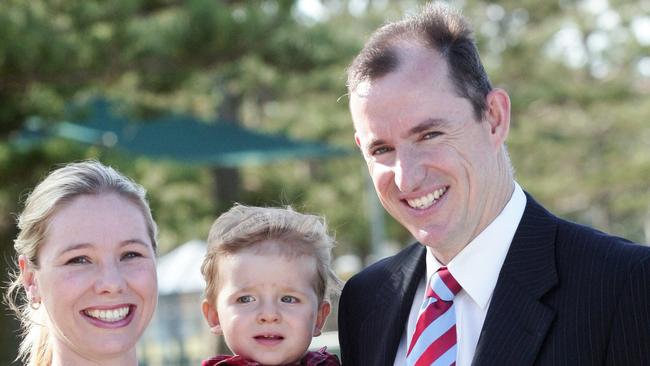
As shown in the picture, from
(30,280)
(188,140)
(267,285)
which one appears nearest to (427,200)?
(267,285)

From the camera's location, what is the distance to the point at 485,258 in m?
2.75

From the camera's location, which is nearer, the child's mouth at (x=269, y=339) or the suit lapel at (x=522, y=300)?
the suit lapel at (x=522, y=300)

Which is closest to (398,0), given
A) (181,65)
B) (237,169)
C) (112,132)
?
(237,169)

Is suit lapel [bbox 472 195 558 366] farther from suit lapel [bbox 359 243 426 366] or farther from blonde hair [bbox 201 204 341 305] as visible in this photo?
blonde hair [bbox 201 204 341 305]

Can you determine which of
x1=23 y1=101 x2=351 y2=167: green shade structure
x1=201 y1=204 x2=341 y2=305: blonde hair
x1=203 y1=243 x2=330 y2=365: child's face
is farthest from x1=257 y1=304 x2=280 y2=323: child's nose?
x1=23 y1=101 x2=351 y2=167: green shade structure

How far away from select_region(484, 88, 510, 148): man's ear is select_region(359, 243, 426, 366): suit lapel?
17.4 inches

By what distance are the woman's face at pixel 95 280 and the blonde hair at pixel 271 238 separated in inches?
10.9

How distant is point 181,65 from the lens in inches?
344

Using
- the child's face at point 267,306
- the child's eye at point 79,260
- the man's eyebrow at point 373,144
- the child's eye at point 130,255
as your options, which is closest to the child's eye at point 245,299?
the child's face at point 267,306

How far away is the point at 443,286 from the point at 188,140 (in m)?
9.28

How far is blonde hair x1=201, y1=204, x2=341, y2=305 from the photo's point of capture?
122 inches

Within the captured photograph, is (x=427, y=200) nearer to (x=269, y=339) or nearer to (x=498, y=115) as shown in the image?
(x=498, y=115)

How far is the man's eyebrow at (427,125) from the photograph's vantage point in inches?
106

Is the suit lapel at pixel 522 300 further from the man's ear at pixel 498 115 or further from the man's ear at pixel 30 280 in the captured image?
the man's ear at pixel 30 280
